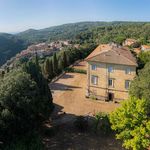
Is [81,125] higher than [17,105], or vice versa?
[17,105]

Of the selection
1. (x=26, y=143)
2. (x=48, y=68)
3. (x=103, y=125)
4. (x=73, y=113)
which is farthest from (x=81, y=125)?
(x=48, y=68)

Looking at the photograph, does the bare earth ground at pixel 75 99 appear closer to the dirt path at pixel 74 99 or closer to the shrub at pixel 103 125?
the dirt path at pixel 74 99

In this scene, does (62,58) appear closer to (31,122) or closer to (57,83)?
(57,83)

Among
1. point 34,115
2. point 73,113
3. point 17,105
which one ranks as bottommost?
point 73,113

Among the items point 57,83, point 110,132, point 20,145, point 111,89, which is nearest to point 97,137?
point 110,132

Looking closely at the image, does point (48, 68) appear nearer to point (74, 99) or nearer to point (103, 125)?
point (74, 99)

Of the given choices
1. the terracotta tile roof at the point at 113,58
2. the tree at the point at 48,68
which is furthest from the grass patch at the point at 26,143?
the tree at the point at 48,68

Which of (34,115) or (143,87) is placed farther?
(143,87)
